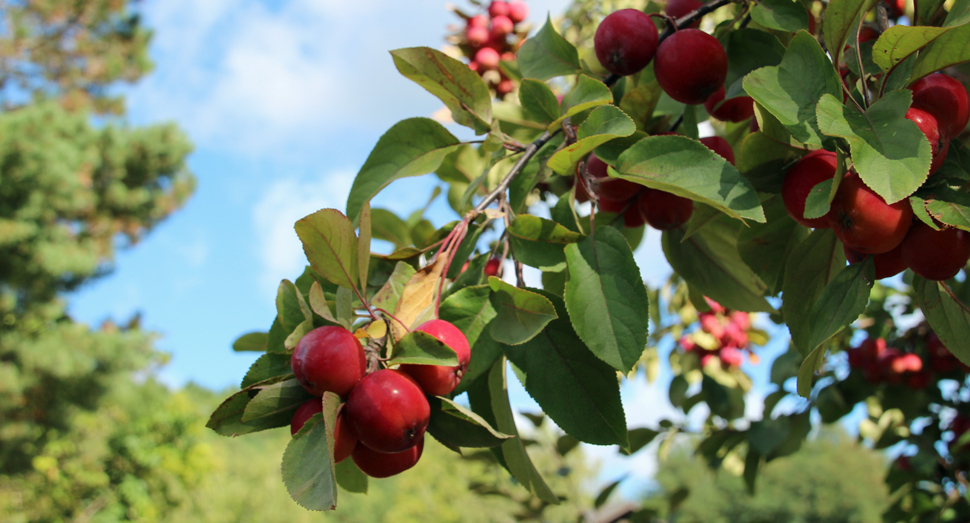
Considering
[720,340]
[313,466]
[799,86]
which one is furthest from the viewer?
[720,340]

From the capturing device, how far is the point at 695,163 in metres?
0.60

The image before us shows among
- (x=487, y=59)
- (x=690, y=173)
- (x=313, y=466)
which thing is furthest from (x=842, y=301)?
(x=487, y=59)

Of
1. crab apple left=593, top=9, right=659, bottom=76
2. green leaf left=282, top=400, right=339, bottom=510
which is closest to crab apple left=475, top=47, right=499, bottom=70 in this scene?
crab apple left=593, top=9, right=659, bottom=76

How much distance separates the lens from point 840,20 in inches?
23.4

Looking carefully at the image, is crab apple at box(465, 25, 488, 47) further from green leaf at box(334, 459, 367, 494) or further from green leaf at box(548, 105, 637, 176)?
green leaf at box(334, 459, 367, 494)

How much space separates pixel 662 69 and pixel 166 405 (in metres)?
9.21

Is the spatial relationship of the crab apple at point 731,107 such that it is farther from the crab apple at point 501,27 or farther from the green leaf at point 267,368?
the crab apple at point 501,27

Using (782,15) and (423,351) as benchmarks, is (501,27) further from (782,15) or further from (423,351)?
(423,351)

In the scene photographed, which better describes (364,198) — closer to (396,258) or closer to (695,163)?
(396,258)

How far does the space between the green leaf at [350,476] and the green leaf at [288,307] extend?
162 mm

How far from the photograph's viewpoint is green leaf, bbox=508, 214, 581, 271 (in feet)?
2.21

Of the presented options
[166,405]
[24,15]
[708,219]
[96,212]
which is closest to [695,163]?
[708,219]

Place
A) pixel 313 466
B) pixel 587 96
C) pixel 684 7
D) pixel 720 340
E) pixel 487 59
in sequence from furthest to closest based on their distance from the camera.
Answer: pixel 720 340 → pixel 487 59 → pixel 684 7 → pixel 587 96 → pixel 313 466

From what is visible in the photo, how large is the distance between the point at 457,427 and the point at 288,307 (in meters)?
0.21
